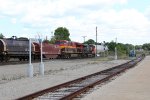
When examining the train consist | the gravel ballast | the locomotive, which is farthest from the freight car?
the gravel ballast

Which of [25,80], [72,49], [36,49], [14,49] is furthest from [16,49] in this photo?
[25,80]

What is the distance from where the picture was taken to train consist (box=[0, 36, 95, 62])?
4569cm

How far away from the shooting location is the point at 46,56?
5866cm

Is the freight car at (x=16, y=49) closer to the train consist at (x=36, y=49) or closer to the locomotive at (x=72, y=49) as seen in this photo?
the train consist at (x=36, y=49)

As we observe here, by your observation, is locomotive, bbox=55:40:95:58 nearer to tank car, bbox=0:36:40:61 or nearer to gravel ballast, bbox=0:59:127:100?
tank car, bbox=0:36:40:61

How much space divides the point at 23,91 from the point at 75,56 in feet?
189

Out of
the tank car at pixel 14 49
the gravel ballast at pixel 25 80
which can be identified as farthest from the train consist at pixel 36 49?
the gravel ballast at pixel 25 80

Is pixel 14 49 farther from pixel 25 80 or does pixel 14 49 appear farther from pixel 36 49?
pixel 25 80

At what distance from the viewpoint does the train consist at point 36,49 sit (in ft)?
150

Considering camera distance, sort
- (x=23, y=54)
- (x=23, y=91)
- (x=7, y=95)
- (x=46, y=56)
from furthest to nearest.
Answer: (x=46, y=56)
(x=23, y=54)
(x=23, y=91)
(x=7, y=95)

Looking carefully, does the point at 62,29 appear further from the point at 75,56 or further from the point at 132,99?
the point at 132,99

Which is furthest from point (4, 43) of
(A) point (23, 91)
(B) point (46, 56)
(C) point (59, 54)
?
(A) point (23, 91)

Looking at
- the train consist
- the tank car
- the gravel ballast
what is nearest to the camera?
the gravel ballast

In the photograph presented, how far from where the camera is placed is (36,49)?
53438 millimetres
